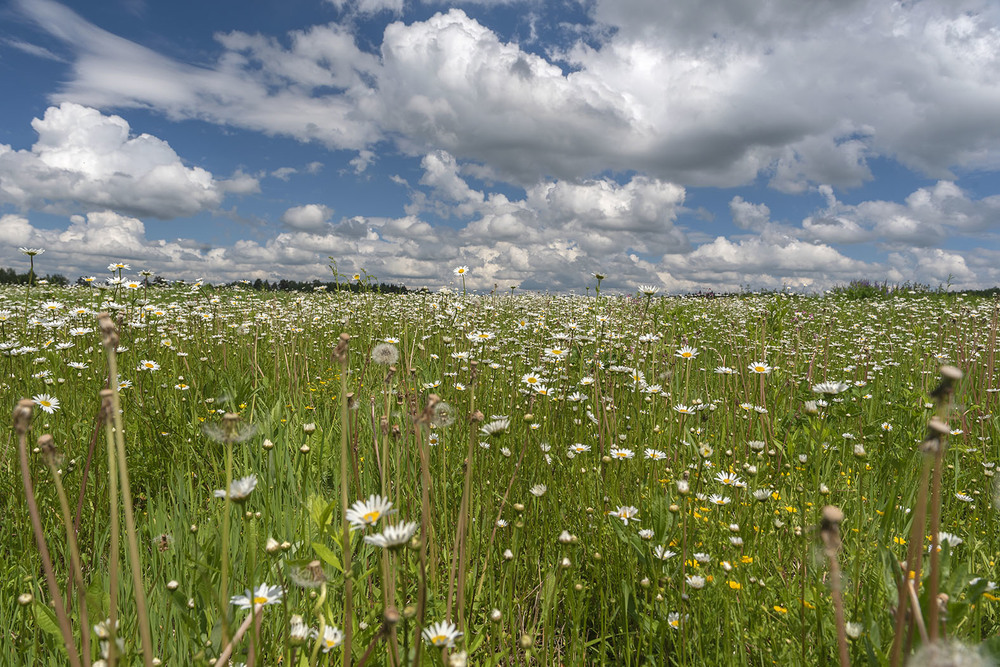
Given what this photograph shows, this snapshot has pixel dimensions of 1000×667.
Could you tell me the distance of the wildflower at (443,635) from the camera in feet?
3.70

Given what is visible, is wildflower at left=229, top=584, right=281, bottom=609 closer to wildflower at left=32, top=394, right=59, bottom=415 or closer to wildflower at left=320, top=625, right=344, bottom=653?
wildflower at left=320, top=625, right=344, bottom=653

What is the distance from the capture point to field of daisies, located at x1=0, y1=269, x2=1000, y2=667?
107 cm

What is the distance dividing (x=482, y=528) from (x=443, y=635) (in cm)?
85

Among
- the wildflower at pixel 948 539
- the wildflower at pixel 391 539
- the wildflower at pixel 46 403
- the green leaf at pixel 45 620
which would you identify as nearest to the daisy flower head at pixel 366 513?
the wildflower at pixel 391 539

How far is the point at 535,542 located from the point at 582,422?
1361 mm

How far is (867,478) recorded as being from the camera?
293 cm

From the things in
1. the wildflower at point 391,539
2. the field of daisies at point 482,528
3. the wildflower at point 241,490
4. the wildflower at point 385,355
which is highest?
the wildflower at point 385,355

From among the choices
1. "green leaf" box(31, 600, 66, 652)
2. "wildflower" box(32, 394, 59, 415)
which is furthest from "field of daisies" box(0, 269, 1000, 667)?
"wildflower" box(32, 394, 59, 415)

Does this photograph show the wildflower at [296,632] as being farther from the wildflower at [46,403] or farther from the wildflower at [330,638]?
the wildflower at [46,403]

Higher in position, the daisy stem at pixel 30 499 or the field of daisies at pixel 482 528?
the daisy stem at pixel 30 499

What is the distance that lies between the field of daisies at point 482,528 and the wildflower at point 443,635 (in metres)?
0.02

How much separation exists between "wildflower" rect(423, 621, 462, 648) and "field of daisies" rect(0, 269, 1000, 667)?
2cm

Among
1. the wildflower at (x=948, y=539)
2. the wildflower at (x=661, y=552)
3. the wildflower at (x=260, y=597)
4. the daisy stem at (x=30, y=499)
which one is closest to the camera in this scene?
the daisy stem at (x=30, y=499)

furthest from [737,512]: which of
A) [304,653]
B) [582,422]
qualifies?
[304,653]
